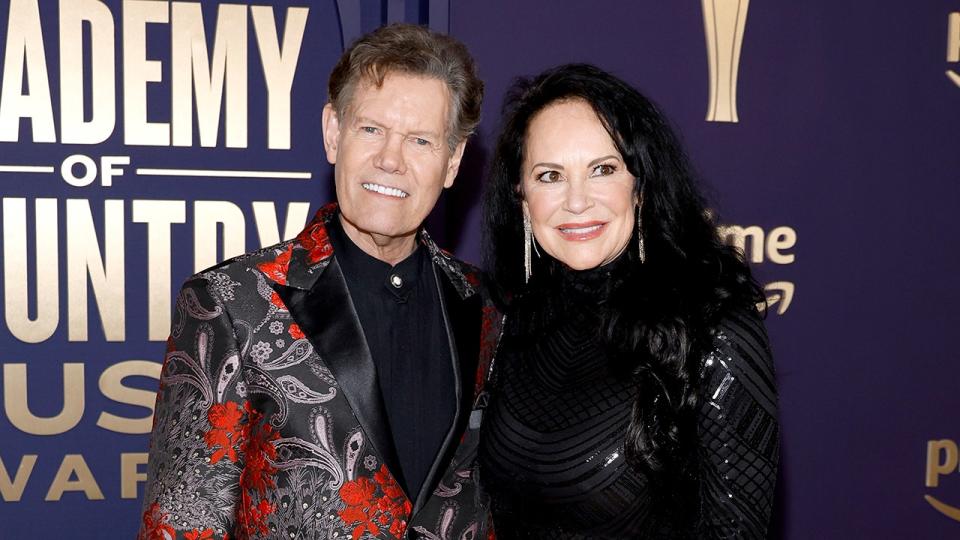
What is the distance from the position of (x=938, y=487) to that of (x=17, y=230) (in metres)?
2.99

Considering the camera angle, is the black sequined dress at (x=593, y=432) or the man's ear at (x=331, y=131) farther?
the man's ear at (x=331, y=131)

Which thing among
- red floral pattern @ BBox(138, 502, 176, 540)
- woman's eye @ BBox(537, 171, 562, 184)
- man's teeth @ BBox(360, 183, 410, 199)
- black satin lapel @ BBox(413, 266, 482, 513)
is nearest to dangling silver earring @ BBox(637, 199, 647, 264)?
woman's eye @ BBox(537, 171, 562, 184)

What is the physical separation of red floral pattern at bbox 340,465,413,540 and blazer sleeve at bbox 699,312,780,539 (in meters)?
0.53

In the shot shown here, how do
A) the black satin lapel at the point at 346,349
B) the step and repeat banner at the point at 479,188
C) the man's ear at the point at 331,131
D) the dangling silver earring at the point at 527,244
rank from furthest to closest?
the step and repeat banner at the point at 479,188, the dangling silver earring at the point at 527,244, the man's ear at the point at 331,131, the black satin lapel at the point at 346,349

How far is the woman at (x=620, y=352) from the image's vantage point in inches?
60.6

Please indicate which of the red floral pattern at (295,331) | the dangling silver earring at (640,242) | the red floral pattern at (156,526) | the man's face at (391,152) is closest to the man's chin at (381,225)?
the man's face at (391,152)

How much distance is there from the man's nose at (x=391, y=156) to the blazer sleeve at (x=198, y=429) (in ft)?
1.29

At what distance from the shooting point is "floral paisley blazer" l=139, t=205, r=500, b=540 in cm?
149

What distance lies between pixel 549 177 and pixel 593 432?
50 centimetres

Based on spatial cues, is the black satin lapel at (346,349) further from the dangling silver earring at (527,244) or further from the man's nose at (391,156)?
the dangling silver earring at (527,244)

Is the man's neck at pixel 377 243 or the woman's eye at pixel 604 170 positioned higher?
the woman's eye at pixel 604 170

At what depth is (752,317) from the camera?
1583 mm

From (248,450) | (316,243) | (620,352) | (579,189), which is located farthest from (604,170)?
(248,450)

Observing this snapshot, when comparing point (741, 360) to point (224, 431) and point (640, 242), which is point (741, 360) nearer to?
point (640, 242)
